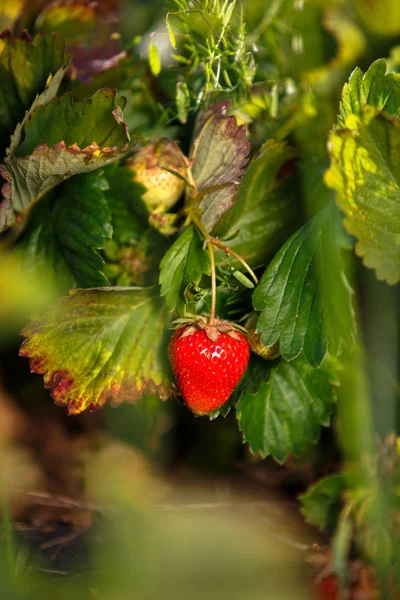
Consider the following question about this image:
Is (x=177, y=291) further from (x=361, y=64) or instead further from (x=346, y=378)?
(x=361, y=64)

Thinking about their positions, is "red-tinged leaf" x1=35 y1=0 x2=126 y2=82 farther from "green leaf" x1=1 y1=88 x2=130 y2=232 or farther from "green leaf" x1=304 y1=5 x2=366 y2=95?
"green leaf" x1=304 y1=5 x2=366 y2=95

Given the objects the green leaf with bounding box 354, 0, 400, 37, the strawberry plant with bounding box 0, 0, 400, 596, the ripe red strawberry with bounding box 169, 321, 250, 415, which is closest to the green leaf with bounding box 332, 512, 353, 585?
the strawberry plant with bounding box 0, 0, 400, 596

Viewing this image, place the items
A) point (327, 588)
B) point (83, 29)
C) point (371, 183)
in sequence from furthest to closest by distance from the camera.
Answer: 1. point (83, 29)
2. point (327, 588)
3. point (371, 183)

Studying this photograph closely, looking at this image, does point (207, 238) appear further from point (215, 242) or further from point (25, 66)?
point (25, 66)

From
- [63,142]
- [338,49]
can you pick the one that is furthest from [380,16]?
[63,142]

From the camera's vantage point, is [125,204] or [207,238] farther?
[125,204]
